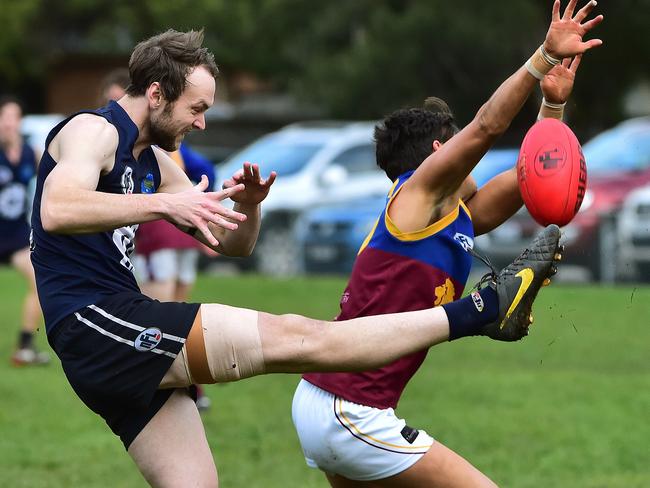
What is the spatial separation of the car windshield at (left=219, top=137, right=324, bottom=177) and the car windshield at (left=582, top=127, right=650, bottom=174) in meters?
4.19

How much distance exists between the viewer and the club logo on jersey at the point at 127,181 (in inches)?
188

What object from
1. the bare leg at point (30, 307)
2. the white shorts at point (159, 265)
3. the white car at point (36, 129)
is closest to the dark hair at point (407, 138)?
the white shorts at point (159, 265)

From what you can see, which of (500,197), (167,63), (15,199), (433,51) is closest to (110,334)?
(167,63)

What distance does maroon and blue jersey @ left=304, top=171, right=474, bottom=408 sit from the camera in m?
4.73

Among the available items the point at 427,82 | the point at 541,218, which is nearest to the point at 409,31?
the point at 427,82

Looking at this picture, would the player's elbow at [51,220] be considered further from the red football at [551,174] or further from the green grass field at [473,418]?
the green grass field at [473,418]

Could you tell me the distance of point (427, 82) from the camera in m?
28.5

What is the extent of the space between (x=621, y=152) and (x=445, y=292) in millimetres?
13324

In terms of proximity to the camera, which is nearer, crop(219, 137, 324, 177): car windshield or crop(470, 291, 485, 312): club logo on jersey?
crop(470, 291, 485, 312): club logo on jersey

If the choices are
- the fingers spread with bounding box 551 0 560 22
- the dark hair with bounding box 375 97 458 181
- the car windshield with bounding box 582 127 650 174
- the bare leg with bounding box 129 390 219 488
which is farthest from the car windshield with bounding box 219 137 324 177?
the fingers spread with bounding box 551 0 560 22

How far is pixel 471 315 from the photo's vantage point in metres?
4.55

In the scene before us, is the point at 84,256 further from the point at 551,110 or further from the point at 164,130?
the point at 551,110

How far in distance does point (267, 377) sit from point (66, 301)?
237 inches

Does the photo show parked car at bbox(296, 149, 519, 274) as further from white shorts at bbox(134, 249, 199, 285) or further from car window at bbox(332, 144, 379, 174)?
white shorts at bbox(134, 249, 199, 285)
